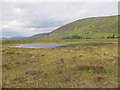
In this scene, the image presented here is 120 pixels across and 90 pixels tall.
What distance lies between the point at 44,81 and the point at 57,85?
158 centimetres

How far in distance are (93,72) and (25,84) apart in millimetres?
6995

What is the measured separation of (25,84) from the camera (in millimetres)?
10648

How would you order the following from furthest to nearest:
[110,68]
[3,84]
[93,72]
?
[110,68], [93,72], [3,84]

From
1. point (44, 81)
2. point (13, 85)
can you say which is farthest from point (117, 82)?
point (13, 85)

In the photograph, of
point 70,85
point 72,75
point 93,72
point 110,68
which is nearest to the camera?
point 70,85

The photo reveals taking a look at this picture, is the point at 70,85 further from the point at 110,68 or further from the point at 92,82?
the point at 110,68

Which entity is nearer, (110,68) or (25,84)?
(25,84)

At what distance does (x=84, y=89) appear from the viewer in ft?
30.6

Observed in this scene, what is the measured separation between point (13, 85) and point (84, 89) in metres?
5.78

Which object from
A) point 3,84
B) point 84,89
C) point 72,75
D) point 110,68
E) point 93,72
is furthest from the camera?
point 110,68

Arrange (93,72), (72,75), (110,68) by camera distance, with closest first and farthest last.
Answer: (72,75), (93,72), (110,68)

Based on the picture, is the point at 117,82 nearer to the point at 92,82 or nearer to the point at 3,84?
the point at 92,82

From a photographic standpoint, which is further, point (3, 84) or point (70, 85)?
point (3, 84)

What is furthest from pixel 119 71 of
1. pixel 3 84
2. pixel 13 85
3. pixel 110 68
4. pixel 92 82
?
pixel 3 84
